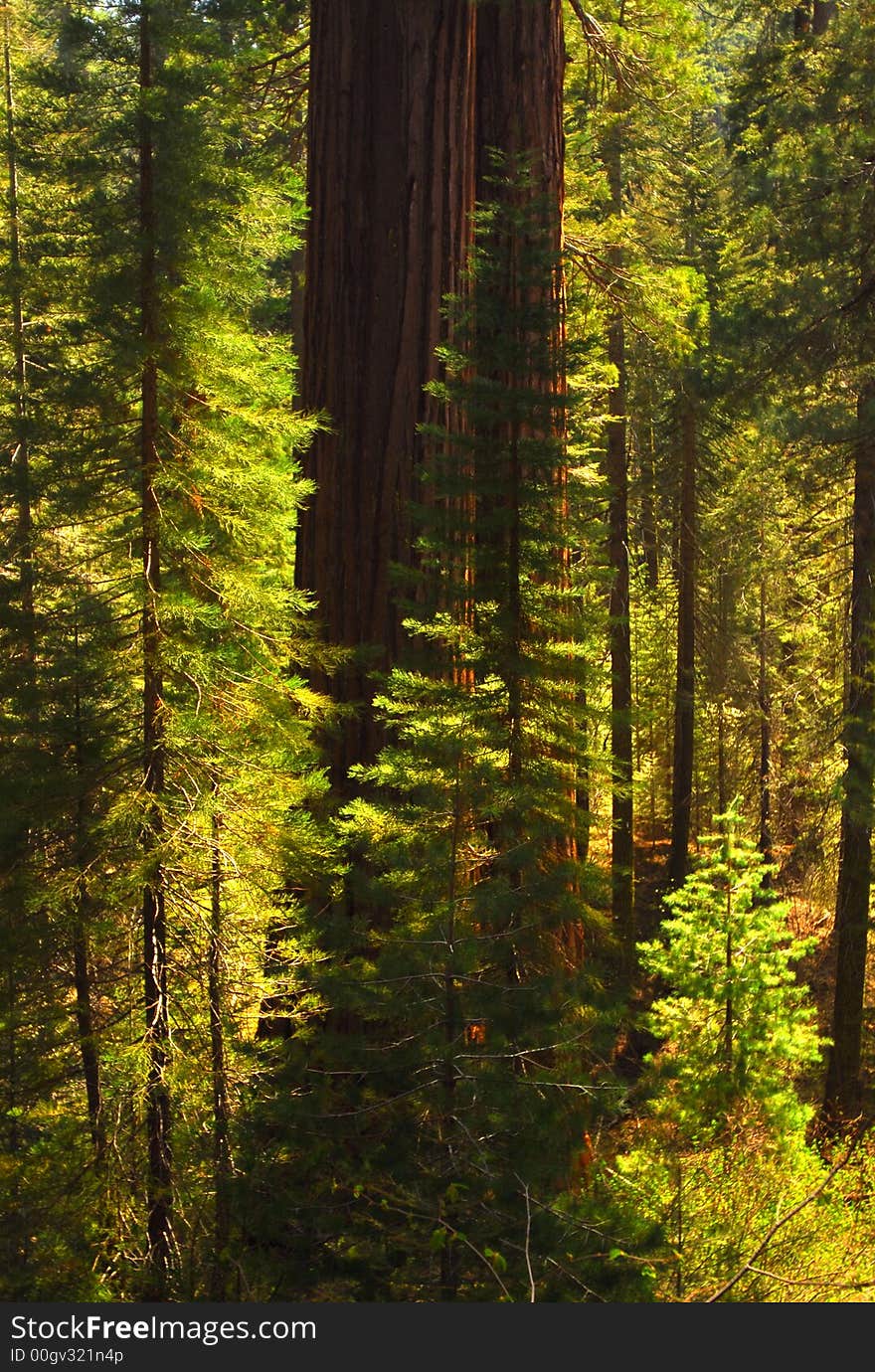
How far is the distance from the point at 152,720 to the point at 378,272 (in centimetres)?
244

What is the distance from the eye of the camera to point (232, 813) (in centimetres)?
450

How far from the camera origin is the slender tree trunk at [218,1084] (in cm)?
422

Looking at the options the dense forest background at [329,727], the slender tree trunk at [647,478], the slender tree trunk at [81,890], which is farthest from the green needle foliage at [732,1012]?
the slender tree trunk at [647,478]

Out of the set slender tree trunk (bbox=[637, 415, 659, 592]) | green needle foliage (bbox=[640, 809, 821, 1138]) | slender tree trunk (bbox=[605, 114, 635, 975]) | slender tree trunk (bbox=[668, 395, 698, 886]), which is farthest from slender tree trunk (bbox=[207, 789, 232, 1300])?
slender tree trunk (bbox=[637, 415, 659, 592])

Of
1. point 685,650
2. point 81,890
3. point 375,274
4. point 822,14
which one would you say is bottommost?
point 81,890

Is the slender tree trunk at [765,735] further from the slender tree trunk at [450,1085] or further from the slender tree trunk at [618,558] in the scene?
the slender tree trunk at [450,1085]

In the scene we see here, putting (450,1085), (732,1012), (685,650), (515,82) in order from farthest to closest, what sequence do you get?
(685,650) < (732,1012) < (515,82) < (450,1085)

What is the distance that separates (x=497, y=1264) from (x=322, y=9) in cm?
551

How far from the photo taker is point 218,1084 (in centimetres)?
446

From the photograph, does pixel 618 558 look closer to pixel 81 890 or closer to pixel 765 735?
pixel 765 735

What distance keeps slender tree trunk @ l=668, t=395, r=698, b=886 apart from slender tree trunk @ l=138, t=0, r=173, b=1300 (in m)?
15.0

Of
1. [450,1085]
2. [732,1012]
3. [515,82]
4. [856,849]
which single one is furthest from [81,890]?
[856,849]

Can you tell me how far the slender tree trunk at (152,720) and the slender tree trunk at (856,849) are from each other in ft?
28.8

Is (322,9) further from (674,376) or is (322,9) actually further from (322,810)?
(674,376)
